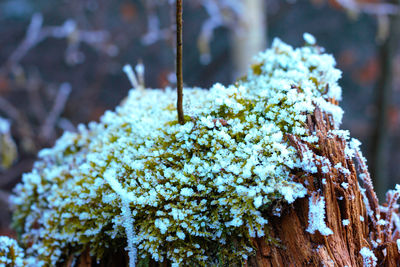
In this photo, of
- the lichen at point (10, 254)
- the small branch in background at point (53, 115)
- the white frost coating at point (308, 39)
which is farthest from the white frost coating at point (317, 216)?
the small branch in background at point (53, 115)

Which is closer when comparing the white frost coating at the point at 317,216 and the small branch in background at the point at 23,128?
the white frost coating at the point at 317,216

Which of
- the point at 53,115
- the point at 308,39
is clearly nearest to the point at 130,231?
the point at 308,39

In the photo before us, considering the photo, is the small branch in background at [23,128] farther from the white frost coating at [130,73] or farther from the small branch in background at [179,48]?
the small branch in background at [179,48]

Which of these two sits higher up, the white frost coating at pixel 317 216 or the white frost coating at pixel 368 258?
the white frost coating at pixel 317 216

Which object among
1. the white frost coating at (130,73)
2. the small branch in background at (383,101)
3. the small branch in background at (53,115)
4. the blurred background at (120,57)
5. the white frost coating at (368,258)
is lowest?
the white frost coating at (368,258)

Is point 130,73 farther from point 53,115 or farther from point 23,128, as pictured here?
point 53,115

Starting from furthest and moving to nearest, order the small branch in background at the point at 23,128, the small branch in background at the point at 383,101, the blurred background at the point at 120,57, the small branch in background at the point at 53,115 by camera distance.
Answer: the blurred background at the point at 120,57
the small branch in background at the point at 53,115
the small branch in background at the point at 383,101
the small branch in background at the point at 23,128

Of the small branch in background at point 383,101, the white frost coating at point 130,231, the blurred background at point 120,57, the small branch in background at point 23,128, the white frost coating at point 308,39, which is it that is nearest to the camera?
the white frost coating at point 130,231
